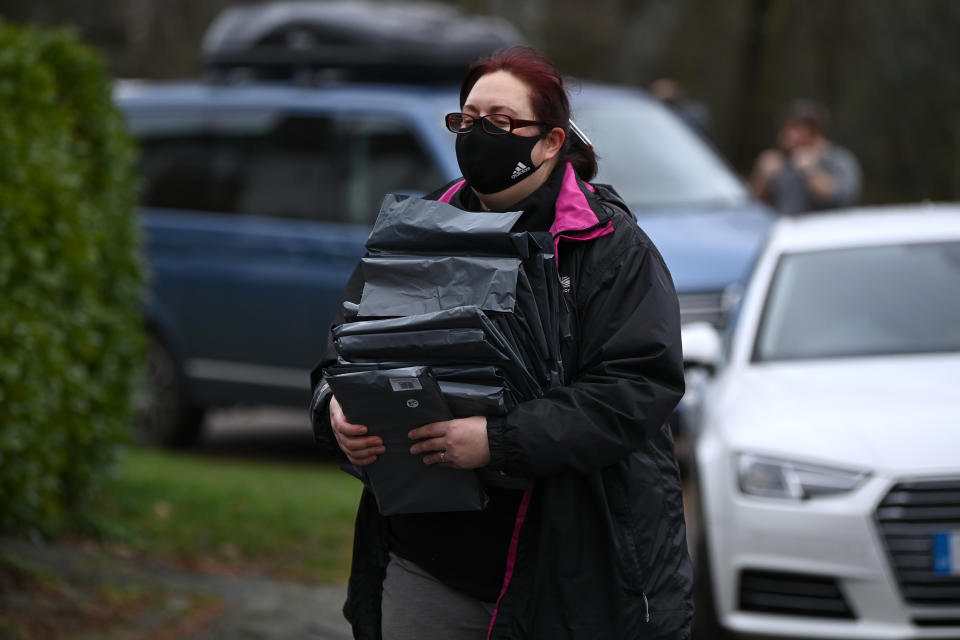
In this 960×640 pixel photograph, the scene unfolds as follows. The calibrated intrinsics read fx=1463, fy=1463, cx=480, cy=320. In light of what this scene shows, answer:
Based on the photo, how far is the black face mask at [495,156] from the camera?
9.23 ft

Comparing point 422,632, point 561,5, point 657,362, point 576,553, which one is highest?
point 657,362

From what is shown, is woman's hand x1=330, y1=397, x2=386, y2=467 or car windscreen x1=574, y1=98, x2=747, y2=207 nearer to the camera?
woman's hand x1=330, y1=397, x2=386, y2=467

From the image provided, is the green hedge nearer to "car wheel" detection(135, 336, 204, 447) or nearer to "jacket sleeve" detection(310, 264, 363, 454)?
"jacket sleeve" detection(310, 264, 363, 454)

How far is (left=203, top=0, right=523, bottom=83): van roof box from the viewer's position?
365 inches

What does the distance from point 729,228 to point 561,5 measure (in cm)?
2012

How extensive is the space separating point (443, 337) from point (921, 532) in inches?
97.7

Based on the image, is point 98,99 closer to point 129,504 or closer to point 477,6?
point 129,504

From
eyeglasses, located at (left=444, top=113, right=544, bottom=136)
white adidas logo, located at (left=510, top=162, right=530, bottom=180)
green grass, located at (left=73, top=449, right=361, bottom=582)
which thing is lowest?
Answer: green grass, located at (left=73, top=449, right=361, bottom=582)

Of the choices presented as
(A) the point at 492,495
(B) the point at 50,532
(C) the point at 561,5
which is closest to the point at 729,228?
(B) the point at 50,532

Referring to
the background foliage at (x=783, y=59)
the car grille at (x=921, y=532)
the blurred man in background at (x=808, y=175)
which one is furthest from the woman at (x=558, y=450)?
the background foliage at (x=783, y=59)

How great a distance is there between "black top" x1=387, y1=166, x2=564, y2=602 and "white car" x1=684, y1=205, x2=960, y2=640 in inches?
82.7

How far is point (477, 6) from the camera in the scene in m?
24.9

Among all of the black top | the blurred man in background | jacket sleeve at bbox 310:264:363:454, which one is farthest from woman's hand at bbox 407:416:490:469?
the blurred man in background

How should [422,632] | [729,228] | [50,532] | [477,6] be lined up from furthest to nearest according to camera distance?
[477,6] < [729,228] < [50,532] < [422,632]
